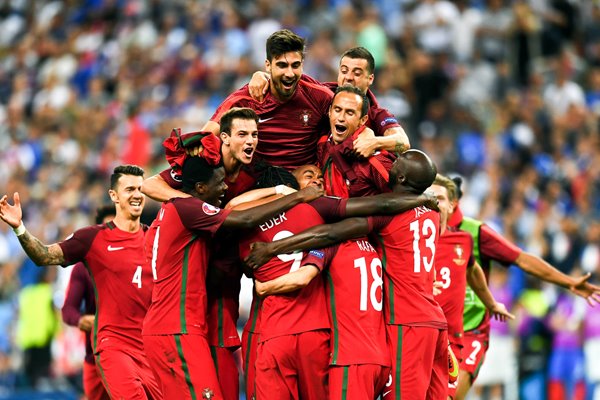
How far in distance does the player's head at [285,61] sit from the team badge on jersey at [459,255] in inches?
86.5

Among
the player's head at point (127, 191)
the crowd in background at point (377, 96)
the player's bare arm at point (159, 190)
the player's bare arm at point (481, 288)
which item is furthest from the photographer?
the crowd in background at point (377, 96)

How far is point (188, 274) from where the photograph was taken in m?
8.71

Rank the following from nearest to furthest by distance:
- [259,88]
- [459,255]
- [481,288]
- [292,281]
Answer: [292,281] < [259,88] < [459,255] < [481,288]

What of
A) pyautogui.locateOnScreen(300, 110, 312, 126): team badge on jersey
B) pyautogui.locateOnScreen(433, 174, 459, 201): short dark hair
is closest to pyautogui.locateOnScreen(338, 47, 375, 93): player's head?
pyautogui.locateOnScreen(300, 110, 312, 126): team badge on jersey

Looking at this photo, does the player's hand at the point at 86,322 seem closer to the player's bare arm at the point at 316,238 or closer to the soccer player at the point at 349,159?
the player's bare arm at the point at 316,238

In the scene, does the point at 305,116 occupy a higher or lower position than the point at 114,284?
higher

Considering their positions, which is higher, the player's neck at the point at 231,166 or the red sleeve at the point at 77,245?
the player's neck at the point at 231,166

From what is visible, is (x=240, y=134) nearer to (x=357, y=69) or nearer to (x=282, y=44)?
(x=282, y=44)

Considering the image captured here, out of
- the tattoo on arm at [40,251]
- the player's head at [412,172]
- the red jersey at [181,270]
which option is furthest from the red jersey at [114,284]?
the player's head at [412,172]

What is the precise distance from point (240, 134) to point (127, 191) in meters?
2.05

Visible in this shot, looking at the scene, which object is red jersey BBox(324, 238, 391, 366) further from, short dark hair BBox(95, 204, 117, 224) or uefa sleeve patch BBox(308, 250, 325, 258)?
short dark hair BBox(95, 204, 117, 224)

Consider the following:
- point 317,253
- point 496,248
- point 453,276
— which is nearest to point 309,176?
point 317,253

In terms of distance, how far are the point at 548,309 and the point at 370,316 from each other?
6.84 m

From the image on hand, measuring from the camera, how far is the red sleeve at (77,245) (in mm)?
10117
